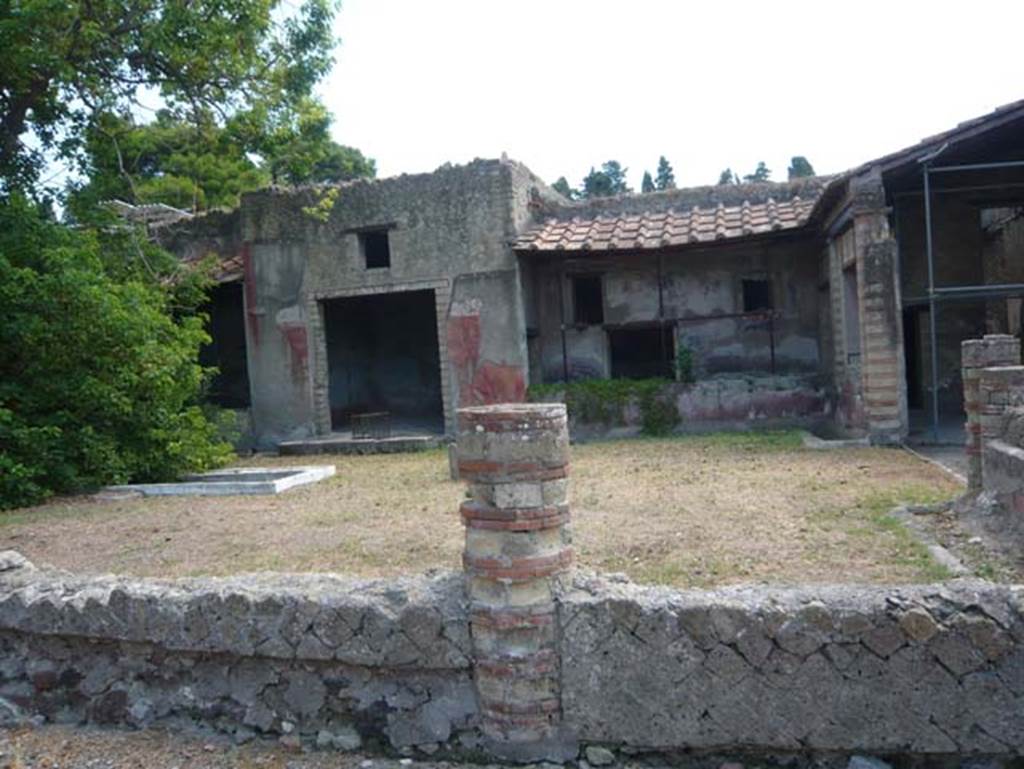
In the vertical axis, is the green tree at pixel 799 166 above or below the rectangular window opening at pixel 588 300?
above

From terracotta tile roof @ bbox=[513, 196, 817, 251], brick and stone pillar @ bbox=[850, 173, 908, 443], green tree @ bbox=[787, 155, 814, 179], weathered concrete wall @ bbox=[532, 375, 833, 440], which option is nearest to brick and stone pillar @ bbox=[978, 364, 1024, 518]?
brick and stone pillar @ bbox=[850, 173, 908, 443]

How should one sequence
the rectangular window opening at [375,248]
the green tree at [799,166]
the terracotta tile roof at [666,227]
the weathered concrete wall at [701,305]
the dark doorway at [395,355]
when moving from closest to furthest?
the terracotta tile roof at [666,227] → the weathered concrete wall at [701,305] → the rectangular window opening at [375,248] → the dark doorway at [395,355] → the green tree at [799,166]

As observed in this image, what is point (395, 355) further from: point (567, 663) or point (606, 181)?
point (606, 181)

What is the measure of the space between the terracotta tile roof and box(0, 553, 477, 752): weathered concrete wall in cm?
1047

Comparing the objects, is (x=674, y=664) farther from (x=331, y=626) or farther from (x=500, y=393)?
(x=500, y=393)

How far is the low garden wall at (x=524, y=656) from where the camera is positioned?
9.53ft

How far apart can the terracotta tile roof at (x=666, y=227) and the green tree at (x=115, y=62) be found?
4943 mm

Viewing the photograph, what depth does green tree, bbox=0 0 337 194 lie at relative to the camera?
9711mm

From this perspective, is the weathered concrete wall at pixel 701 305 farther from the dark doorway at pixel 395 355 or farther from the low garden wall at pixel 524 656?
the low garden wall at pixel 524 656

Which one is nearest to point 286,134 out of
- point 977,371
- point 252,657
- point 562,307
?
point 562,307

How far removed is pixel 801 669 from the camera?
2.98 meters

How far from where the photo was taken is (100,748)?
3.49 meters

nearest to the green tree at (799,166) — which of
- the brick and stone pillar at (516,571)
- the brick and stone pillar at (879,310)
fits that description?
the brick and stone pillar at (879,310)

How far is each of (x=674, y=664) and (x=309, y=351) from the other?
12.6 metres
